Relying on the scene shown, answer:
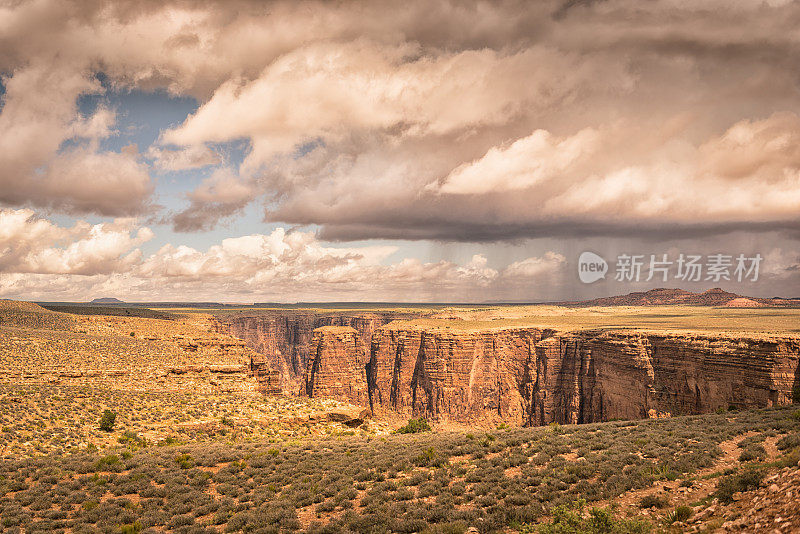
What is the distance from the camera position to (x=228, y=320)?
7362 inches

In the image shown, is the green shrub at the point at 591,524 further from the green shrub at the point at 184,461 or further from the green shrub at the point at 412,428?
the green shrub at the point at 412,428

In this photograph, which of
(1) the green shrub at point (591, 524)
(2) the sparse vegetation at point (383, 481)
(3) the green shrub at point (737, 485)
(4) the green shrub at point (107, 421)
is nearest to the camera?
(1) the green shrub at point (591, 524)

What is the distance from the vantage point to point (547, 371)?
86875 millimetres

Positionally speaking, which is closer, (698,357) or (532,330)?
(698,357)

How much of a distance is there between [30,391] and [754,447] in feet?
167

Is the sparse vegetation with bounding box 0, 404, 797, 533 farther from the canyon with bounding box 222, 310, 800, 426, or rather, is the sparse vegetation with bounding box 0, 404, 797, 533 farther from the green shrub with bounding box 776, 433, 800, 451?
the canyon with bounding box 222, 310, 800, 426

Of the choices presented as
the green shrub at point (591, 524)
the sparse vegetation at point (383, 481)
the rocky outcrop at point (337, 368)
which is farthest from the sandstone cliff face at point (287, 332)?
the green shrub at point (591, 524)

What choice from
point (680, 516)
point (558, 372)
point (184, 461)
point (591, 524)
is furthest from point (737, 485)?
point (558, 372)

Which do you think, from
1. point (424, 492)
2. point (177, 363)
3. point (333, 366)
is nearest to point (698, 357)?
point (424, 492)

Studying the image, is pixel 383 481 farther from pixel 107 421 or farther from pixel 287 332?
pixel 287 332

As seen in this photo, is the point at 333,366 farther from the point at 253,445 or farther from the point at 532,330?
the point at 253,445

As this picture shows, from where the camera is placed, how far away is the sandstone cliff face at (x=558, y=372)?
5306 cm

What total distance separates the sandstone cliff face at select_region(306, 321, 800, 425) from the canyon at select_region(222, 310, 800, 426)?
0.16m

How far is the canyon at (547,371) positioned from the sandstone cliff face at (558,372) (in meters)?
0.16
